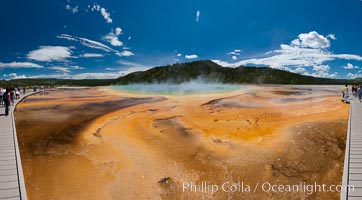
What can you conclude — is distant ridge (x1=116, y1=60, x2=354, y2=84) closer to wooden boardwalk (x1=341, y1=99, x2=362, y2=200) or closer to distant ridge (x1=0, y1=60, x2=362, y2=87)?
distant ridge (x1=0, y1=60, x2=362, y2=87)

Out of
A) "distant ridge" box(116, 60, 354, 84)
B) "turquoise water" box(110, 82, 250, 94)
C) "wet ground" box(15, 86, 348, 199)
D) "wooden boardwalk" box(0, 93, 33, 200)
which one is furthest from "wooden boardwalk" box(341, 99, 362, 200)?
"distant ridge" box(116, 60, 354, 84)

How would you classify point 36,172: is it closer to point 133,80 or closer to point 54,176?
point 54,176

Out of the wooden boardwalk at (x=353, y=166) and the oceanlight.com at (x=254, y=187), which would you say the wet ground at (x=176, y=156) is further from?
the wooden boardwalk at (x=353, y=166)

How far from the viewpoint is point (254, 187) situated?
5.07m

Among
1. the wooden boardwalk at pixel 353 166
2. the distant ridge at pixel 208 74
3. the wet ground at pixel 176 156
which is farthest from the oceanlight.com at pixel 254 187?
the distant ridge at pixel 208 74

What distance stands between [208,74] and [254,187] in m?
125

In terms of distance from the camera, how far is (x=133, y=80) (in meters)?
125

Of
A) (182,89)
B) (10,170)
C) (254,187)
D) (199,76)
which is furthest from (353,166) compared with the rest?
(199,76)

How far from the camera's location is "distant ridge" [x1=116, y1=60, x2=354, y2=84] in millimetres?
105794

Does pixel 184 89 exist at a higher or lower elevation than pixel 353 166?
higher

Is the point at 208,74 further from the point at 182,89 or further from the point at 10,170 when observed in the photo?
the point at 10,170

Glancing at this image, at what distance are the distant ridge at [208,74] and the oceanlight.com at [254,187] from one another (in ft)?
321

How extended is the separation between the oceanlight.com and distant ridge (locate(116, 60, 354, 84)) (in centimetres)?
9784

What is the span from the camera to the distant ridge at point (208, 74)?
105794 mm
